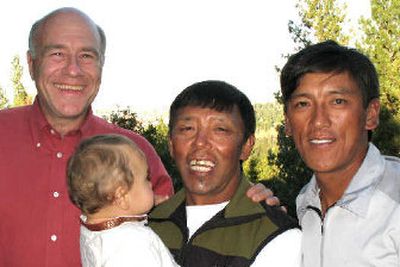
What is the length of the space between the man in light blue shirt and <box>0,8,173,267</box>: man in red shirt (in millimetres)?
1456

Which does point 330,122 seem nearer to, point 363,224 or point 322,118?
point 322,118

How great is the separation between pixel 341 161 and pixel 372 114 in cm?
40

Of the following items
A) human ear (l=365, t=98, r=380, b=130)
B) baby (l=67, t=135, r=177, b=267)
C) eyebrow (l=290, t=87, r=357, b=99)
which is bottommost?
baby (l=67, t=135, r=177, b=267)

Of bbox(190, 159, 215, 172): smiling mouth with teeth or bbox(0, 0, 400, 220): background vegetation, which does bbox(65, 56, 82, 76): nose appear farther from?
bbox(0, 0, 400, 220): background vegetation

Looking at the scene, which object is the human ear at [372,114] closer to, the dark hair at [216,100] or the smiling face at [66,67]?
the dark hair at [216,100]

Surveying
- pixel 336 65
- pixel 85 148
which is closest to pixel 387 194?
pixel 336 65

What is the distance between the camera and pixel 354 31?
97.8 feet

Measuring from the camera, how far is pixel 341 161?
375cm

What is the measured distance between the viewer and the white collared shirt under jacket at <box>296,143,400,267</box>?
132 inches

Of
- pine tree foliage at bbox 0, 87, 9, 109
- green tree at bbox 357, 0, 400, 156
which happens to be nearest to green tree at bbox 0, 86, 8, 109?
pine tree foliage at bbox 0, 87, 9, 109

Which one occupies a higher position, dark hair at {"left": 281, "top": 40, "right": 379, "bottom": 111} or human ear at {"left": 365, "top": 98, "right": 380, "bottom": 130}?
dark hair at {"left": 281, "top": 40, "right": 379, "bottom": 111}

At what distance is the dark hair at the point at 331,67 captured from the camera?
3791mm

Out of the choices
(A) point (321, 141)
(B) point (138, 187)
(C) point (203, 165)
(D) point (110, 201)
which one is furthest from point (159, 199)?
(A) point (321, 141)

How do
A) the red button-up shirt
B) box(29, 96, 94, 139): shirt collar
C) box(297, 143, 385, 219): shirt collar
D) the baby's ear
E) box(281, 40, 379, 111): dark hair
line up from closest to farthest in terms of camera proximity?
1. the baby's ear
2. box(297, 143, 385, 219): shirt collar
3. box(281, 40, 379, 111): dark hair
4. the red button-up shirt
5. box(29, 96, 94, 139): shirt collar
